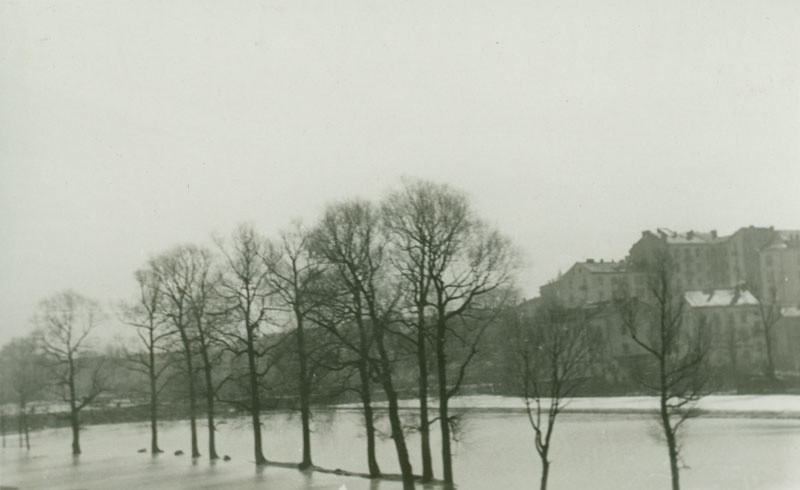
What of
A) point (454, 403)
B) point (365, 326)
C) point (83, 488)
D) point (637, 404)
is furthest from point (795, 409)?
point (83, 488)

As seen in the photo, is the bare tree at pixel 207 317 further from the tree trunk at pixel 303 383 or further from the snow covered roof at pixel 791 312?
the snow covered roof at pixel 791 312

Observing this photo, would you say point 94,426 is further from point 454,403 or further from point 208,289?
point 208,289

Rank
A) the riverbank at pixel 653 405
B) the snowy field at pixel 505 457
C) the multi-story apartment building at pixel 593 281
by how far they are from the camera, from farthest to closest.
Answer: the multi-story apartment building at pixel 593 281 → the riverbank at pixel 653 405 → the snowy field at pixel 505 457

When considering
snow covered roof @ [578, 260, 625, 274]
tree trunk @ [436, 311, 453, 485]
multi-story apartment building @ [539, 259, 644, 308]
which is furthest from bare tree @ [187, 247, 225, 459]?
snow covered roof @ [578, 260, 625, 274]

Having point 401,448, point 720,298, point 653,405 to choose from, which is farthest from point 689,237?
point 401,448

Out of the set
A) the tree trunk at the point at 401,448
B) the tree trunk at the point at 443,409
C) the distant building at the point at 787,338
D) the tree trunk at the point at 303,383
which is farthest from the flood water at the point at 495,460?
the distant building at the point at 787,338
